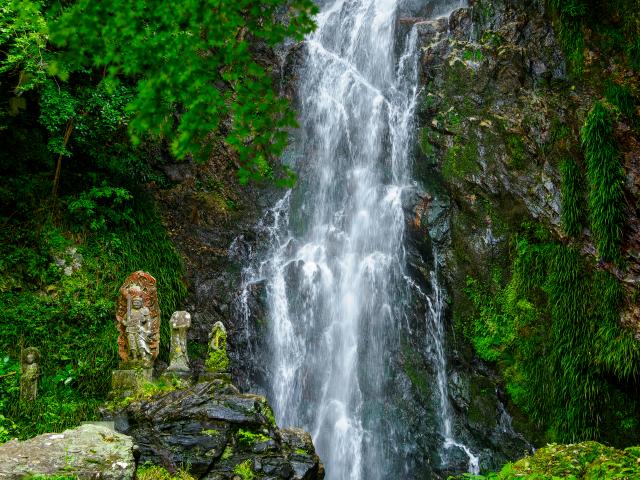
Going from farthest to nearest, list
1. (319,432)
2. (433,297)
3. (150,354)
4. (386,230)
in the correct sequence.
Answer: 1. (386,230)
2. (433,297)
3. (319,432)
4. (150,354)

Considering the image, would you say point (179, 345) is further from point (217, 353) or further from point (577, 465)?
point (577, 465)

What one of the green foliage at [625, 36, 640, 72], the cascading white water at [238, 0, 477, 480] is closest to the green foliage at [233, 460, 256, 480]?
the cascading white water at [238, 0, 477, 480]

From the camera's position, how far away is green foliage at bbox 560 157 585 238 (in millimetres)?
11320

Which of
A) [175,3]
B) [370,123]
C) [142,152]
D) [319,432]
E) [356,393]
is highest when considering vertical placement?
[370,123]

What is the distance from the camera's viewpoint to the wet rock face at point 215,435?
7.39 metres

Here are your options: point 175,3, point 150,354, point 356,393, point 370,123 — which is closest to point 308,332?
point 356,393

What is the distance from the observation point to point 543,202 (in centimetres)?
1219

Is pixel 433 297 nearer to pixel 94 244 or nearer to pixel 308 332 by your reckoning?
pixel 308 332

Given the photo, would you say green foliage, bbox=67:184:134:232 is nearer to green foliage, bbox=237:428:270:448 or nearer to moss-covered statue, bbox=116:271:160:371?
moss-covered statue, bbox=116:271:160:371

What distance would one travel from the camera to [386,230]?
45.4ft

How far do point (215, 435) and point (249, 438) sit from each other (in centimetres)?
48

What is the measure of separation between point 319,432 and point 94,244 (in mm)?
6953

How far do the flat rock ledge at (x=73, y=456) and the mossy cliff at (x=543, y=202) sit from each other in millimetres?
8679

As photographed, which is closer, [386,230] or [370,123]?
[386,230]
